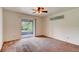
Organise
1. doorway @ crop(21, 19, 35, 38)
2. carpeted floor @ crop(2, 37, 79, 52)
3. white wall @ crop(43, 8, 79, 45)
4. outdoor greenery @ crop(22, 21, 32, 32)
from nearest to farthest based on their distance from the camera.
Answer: carpeted floor @ crop(2, 37, 79, 52) < white wall @ crop(43, 8, 79, 45) < doorway @ crop(21, 19, 35, 38) < outdoor greenery @ crop(22, 21, 32, 32)

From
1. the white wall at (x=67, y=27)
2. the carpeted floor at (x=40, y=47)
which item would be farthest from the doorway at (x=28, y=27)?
the carpeted floor at (x=40, y=47)

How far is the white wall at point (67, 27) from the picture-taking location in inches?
150

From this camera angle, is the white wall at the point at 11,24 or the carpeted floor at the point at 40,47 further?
the white wall at the point at 11,24

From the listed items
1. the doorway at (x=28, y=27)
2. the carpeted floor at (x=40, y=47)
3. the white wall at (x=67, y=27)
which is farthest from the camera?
the doorway at (x=28, y=27)

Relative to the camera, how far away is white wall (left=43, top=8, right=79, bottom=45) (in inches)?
150

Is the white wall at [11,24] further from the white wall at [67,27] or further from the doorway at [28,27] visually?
the white wall at [67,27]

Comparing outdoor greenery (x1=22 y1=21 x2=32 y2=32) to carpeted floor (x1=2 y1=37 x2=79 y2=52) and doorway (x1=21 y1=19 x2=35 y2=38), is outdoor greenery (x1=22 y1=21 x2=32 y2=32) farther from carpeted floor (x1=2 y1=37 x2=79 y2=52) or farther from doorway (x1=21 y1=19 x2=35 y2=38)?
carpeted floor (x1=2 y1=37 x2=79 y2=52)

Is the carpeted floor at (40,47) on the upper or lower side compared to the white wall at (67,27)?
lower

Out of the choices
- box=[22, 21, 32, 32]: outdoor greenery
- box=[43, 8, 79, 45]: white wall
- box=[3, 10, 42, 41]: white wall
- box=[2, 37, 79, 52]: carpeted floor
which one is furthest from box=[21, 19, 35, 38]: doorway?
box=[2, 37, 79, 52]: carpeted floor

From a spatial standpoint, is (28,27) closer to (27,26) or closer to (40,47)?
(27,26)

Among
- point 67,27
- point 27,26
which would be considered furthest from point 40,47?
point 27,26
